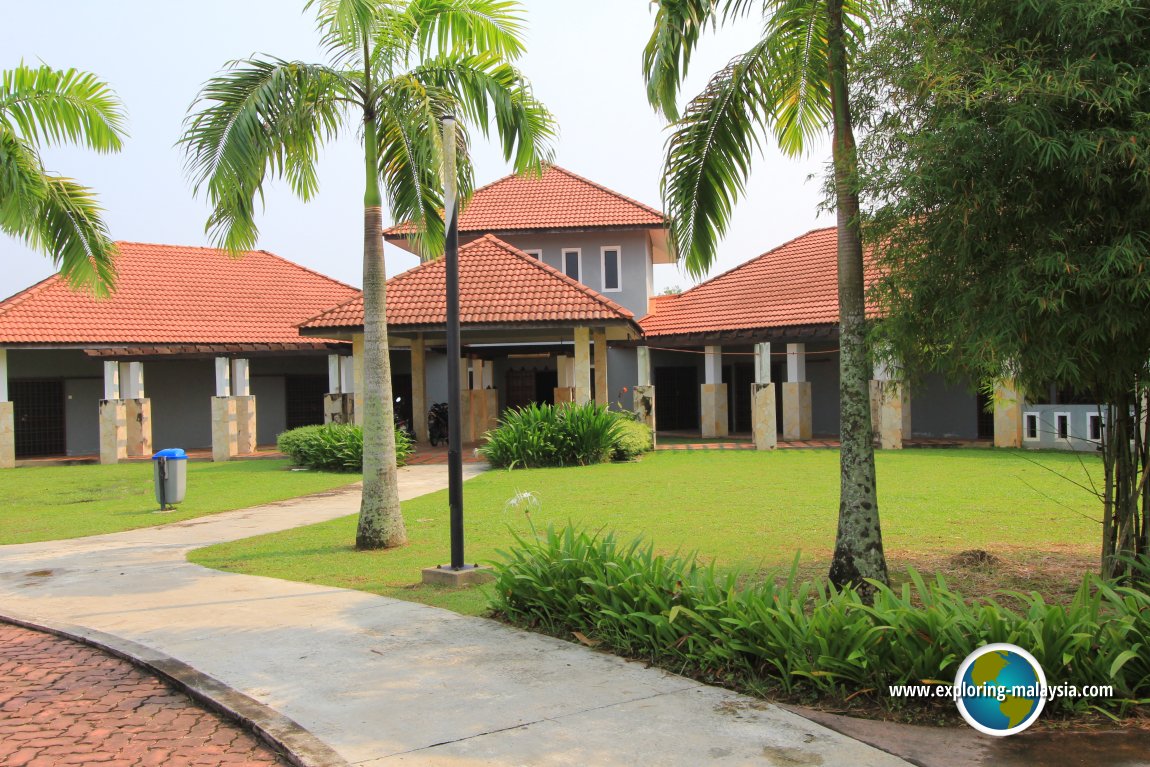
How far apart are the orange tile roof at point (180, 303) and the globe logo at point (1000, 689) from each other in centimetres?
2151

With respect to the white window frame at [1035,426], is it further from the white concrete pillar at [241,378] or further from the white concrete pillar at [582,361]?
the white concrete pillar at [241,378]

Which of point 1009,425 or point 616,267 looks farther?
point 616,267

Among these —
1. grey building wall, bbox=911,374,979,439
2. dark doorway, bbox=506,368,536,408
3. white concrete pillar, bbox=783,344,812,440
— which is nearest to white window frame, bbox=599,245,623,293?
dark doorway, bbox=506,368,536,408

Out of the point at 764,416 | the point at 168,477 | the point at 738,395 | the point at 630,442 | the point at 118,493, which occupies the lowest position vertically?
the point at 118,493

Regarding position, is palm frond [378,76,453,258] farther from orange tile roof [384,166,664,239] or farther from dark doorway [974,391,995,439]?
dark doorway [974,391,995,439]

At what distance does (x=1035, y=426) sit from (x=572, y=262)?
534 inches

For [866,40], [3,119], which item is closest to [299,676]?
[866,40]

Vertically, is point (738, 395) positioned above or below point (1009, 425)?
above

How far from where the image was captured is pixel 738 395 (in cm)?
3017

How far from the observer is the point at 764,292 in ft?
84.4

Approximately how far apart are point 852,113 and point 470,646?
15.7ft

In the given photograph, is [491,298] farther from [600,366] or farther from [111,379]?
[111,379]

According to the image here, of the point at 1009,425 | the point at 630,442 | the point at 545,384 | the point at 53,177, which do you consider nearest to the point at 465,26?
the point at 53,177

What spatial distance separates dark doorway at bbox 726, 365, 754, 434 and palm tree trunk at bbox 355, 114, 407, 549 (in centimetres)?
2034
